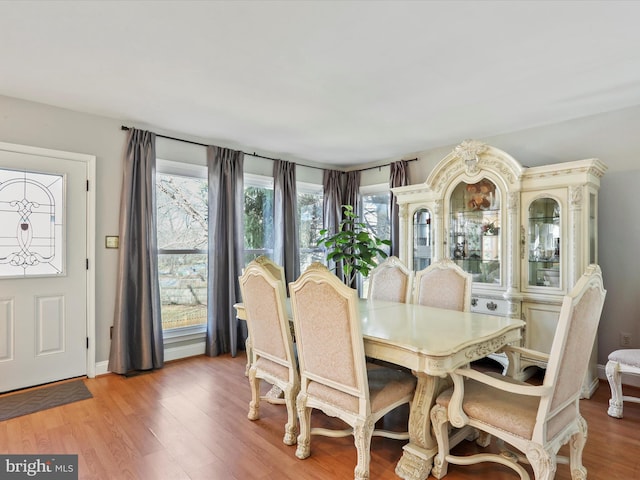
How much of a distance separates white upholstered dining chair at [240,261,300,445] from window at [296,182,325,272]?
8.62ft

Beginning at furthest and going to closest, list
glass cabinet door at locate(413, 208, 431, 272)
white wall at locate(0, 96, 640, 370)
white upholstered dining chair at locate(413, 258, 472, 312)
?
glass cabinet door at locate(413, 208, 431, 272) < white wall at locate(0, 96, 640, 370) < white upholstered dining chair at locate(413, 258, 472, 312)

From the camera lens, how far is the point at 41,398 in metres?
2.90

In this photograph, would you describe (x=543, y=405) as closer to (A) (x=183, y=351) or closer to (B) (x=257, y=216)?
(A) (x=183, y=351)

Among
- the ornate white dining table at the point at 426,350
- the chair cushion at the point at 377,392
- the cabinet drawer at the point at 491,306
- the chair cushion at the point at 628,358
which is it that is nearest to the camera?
the ornate white dining table at the point at 426,350

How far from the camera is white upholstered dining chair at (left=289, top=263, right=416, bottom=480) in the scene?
1833 millimetres

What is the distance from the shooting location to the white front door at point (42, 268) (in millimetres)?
3027

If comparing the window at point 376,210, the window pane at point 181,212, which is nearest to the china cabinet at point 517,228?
the window at point 376,210

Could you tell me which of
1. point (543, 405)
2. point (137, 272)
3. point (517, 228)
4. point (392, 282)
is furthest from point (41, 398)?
point (517, 228)

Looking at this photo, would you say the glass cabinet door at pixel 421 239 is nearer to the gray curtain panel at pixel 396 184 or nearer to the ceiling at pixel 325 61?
the gray curtain panel at pixel 396 184

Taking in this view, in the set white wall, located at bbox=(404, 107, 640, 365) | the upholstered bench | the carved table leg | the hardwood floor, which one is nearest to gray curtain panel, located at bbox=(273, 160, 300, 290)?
the hardwood floor

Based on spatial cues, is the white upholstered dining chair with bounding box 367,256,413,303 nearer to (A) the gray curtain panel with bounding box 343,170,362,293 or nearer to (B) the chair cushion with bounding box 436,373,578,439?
(B) the chair cushion with bounding box 436,373,578,439

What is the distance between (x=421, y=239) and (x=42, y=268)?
148 inches

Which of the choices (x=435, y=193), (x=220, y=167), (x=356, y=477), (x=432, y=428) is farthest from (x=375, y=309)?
(x=220, y=167)

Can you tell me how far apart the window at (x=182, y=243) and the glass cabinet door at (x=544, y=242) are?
11.1 ft
